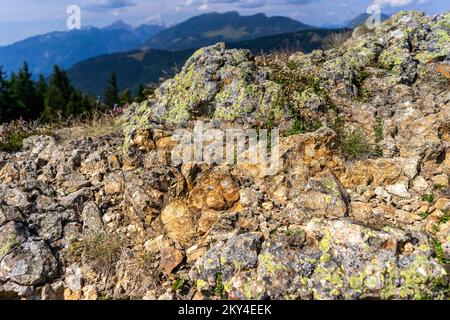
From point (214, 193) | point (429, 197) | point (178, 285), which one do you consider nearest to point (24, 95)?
point (214, 193)

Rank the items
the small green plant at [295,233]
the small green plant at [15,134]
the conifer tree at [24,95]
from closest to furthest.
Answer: the small green plant at [295,233], the small green plant at [15,134], the conifer tree at [24,95]

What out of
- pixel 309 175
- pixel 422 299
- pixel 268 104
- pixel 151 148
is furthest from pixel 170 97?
pixel 422 299

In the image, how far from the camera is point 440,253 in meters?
6.21

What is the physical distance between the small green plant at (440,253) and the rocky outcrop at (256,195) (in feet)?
0.07

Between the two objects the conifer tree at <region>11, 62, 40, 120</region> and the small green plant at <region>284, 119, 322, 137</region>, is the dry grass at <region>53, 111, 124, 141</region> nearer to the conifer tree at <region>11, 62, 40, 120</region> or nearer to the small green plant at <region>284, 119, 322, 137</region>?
the small green plant at <region>284, 119, 322, 137</region>

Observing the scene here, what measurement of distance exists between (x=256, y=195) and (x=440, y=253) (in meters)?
3.43

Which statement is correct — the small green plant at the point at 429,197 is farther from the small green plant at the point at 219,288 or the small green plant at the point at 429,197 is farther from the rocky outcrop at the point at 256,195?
the small green plant at the point at 219,288

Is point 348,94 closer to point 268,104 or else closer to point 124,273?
point 268,104

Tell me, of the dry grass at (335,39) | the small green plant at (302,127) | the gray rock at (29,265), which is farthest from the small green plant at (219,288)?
the dry grass at (335,39)

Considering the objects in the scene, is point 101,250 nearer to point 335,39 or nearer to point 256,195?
point 256,195

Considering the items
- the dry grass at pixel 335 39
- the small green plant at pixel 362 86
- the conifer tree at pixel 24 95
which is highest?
the dry grass at pixel 335 39

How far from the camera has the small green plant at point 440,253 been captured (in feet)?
20.0

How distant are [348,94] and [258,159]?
3400 mm
